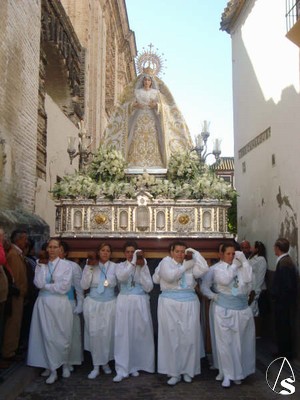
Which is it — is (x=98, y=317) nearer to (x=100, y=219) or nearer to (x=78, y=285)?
(x=78, y=285)

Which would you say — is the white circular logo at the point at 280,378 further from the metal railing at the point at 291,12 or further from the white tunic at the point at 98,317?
the metal railing at the point at 291,12

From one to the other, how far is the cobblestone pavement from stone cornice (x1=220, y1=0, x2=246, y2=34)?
23.7ft

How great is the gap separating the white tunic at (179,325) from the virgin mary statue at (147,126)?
327cm

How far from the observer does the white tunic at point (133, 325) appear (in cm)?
534

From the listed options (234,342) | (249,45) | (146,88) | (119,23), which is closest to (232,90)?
(249,45)

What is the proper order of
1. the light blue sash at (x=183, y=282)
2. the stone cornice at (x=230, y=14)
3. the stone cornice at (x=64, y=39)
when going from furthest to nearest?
the stone cornice at (x=64, y=39)
the stone cornice at (x=230, y=14)
the light blue sash at (x=183, y=282)

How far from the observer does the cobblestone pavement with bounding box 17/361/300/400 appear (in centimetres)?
481

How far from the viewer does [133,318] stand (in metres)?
5.46

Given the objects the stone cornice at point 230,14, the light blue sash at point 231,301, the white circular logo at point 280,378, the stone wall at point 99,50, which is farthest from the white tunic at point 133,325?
the stone wall at point 99,50

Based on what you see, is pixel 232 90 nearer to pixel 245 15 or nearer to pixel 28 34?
Result: pixel 245 15

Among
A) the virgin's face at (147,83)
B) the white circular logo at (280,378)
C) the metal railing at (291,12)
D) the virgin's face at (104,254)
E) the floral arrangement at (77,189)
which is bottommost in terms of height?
the white circular logo at (280,378)

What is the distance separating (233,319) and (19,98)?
20.4 feet

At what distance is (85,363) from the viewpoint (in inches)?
239

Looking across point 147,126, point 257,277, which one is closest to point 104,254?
point 257,277
